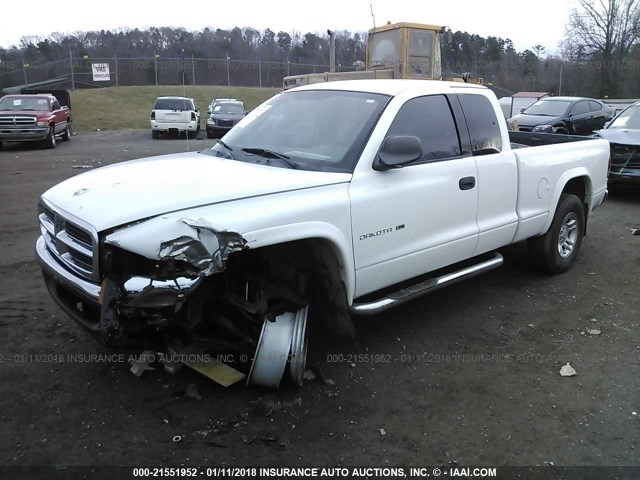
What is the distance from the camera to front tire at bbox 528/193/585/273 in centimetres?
548

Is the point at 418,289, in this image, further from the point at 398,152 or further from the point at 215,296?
the point at 215,296

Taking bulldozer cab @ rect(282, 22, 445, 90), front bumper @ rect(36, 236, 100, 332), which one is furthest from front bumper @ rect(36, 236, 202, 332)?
bulldozer cab @ rect(282, 22, 445, 90)

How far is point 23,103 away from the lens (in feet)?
59.5

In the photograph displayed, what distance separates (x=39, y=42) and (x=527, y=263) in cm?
6791

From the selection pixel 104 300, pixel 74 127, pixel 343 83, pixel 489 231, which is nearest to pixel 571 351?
pixel 489 231

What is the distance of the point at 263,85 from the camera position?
5494cm

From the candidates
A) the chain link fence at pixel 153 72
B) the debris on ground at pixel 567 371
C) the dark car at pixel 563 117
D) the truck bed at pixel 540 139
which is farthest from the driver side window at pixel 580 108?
the chain link fence at pixel 153 72

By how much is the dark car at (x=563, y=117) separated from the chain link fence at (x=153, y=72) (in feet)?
82.1

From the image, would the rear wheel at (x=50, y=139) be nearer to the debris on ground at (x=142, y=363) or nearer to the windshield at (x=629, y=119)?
the windshield at (x=629, y=119)

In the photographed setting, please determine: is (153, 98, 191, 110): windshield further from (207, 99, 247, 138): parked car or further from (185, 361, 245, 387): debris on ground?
(185, 361, 245, 387): debris on ground

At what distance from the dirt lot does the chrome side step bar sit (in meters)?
0.45

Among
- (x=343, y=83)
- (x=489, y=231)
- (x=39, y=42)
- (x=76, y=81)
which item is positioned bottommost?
(x=489, y=231)

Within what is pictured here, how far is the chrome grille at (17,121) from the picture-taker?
17078mm

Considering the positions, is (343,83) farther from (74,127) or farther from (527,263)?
(74,127)
